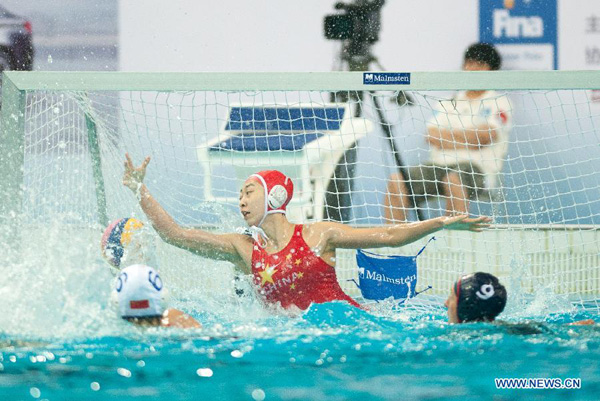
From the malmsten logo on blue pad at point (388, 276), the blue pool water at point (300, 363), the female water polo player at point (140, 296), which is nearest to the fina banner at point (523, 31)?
the malmsten logo on blue pad at point (388, 276)

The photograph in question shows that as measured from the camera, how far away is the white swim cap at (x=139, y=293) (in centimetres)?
329

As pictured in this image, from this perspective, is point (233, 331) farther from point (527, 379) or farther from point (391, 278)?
point (391, 278)

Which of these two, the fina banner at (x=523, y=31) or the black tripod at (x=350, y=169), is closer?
the black tripod at (x=350, y=169)

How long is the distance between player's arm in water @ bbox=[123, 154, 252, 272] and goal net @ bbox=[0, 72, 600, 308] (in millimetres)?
590

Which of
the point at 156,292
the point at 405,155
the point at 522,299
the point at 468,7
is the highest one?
→ the point at 468,7

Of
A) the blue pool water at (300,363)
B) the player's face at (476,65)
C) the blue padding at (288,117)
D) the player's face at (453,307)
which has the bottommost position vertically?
the blue pool water at (300,363)

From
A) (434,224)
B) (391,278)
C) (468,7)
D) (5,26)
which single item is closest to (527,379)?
(434,224)

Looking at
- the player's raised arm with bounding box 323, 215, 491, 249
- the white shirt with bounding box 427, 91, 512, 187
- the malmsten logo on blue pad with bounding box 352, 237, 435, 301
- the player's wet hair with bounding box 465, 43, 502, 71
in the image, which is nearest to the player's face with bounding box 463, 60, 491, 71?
the player's wet hair with bounding box 465, 43, 502, 71

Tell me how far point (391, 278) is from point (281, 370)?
6.60 feet

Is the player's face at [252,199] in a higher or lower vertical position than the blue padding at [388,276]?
higher

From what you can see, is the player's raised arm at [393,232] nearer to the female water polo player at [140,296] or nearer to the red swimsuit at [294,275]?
the red swimsuit at [294,275]

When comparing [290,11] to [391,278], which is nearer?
[391,278]

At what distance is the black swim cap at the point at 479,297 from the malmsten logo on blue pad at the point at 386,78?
1.50 meters

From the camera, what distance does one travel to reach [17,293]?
3949 millimetres
